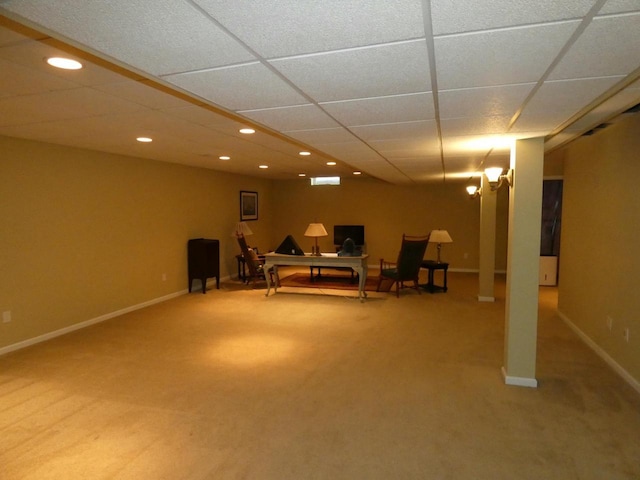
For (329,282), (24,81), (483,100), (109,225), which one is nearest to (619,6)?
(483,100)

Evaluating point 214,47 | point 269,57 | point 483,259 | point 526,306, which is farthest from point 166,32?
point 483,259

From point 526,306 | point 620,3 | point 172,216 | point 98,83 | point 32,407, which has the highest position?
point 98,83

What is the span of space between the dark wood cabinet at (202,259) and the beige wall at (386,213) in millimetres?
3622

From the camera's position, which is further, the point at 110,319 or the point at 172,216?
the point at 172,216

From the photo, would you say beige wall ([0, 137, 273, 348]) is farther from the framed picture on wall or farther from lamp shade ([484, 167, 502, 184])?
lamp shade ([484, 167, 502, 184])

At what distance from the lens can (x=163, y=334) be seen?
14.8ft

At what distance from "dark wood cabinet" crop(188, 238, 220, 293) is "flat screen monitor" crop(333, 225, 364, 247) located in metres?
3.67

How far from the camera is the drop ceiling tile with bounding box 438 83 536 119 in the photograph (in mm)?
1930

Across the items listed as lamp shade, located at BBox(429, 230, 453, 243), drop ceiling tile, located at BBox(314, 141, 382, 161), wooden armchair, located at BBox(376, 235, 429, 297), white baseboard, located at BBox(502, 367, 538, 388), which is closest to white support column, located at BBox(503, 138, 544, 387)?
white baseboard, located at BBox(502, 367, 538, 388)

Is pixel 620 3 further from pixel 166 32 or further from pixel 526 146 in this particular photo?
pixel 526 146

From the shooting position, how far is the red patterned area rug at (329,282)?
23.2 ft

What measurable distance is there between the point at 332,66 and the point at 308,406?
236cm

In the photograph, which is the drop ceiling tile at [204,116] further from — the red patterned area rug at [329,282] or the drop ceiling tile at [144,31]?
the red patterned area rug at [329,282]

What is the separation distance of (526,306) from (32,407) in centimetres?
397
